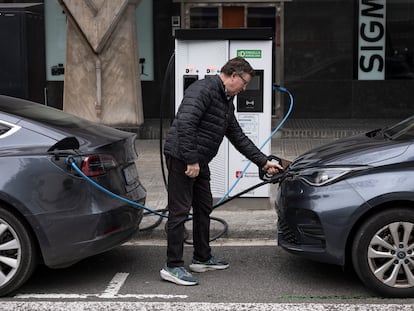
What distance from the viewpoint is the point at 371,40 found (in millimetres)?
14148

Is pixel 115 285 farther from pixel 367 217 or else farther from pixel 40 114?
pixel 367 217

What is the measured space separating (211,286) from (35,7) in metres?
4.71

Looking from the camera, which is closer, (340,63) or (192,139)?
(192,139)

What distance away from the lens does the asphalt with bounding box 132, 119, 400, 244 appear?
6.72m

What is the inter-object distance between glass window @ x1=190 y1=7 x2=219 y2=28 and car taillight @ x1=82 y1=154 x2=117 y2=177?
8.97 metres

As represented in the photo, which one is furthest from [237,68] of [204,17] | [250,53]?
[204,17]

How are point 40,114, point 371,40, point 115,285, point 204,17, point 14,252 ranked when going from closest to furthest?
point 14,252 → point 115,285 → point 40,114 → point 204,17 → point 371,40

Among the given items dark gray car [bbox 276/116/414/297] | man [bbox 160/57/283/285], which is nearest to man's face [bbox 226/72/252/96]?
man [bbox 160/57/283/285]

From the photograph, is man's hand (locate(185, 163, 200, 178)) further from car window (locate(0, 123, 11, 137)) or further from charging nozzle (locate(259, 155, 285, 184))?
car window (locate(0, 123, 11, 137))

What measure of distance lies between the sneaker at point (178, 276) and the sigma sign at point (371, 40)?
9964 mm

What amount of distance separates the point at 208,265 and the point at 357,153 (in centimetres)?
157

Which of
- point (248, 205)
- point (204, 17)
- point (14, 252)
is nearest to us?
point (14, 252)

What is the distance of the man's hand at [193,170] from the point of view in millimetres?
5016

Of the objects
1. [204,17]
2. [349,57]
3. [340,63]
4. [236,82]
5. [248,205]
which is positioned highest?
[204,17]
